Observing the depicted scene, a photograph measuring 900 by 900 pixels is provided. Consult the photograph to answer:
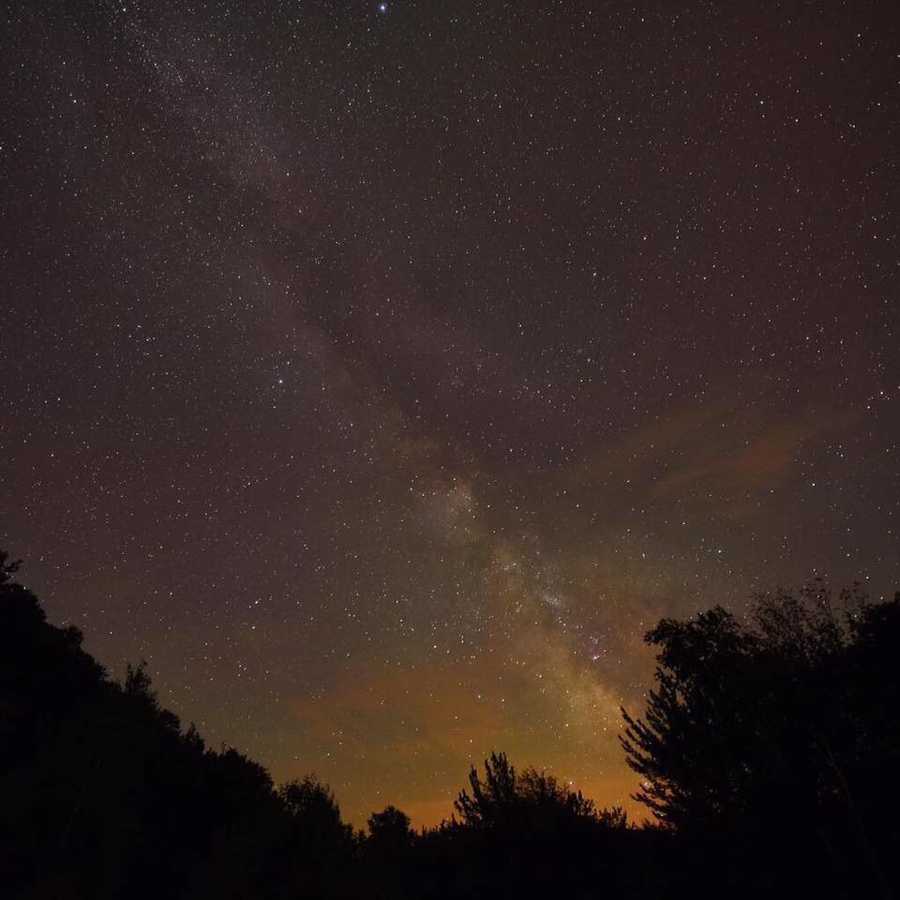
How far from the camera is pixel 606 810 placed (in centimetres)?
2216

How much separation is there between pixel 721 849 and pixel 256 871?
13.6 metres

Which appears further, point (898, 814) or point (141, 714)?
point (141, 714)

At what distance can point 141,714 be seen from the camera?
109 ft

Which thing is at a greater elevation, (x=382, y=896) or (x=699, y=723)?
(x=699, y=723)

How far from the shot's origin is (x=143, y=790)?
24.8 meters

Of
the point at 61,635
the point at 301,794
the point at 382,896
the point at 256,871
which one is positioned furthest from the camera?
the point at 301,794

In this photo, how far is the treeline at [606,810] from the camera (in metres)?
18.6

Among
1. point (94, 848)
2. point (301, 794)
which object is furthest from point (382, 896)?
point (301, 794)

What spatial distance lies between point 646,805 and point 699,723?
12.3 feet

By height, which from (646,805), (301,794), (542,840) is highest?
(301,794)

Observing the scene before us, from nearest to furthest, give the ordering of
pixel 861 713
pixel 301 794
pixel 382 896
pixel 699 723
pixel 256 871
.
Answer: pixel 382 896 < pixel 256 871 < pixel 861 713 < pixel 699 723 < pixel 301 794

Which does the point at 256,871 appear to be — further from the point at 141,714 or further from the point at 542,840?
the point at 141,714

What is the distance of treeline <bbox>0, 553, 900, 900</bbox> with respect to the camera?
18641mm

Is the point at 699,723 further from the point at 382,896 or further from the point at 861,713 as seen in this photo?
the point at 382,896
